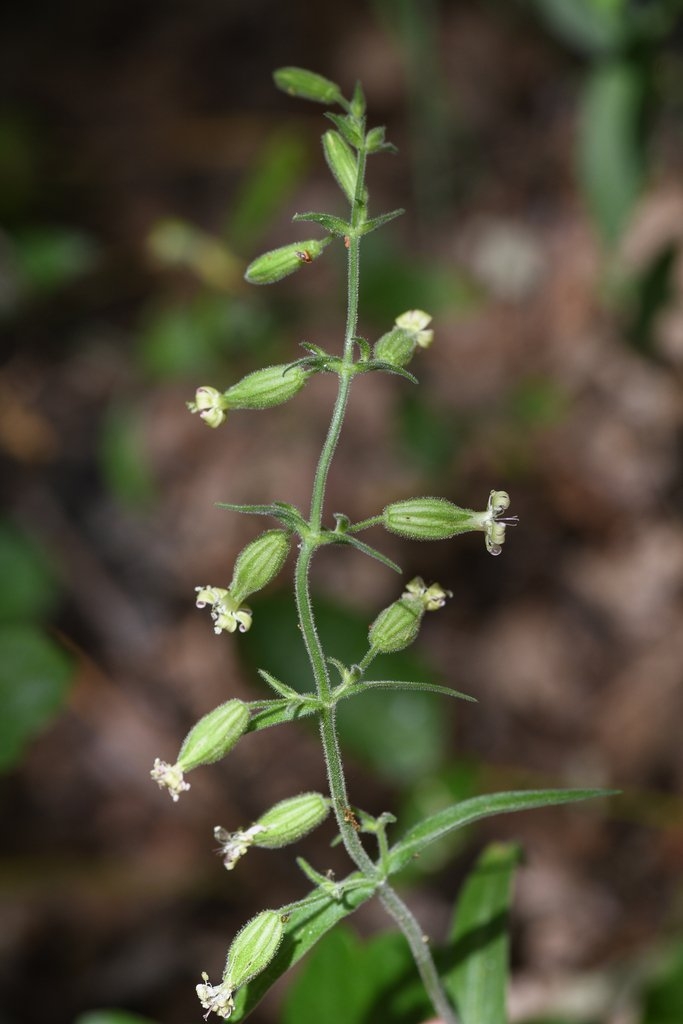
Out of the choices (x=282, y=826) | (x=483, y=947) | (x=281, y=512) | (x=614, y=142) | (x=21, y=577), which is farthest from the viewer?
(x=21, y=577)

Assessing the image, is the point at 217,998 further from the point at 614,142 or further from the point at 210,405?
the point at 614,142

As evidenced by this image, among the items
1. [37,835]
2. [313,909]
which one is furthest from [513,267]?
[313,909]

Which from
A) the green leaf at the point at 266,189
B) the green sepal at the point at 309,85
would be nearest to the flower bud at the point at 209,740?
the green sepal at the point at 309,85

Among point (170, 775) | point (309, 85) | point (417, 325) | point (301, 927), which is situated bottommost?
point (301, 927)

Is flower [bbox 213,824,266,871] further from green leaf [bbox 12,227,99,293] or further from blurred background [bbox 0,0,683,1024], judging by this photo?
green leaf [bbox 12,227,99,293]

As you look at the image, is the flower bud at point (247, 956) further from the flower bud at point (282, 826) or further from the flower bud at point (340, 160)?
the flower bud at point (340, 160)

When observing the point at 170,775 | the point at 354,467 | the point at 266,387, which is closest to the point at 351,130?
the point at 266,387
